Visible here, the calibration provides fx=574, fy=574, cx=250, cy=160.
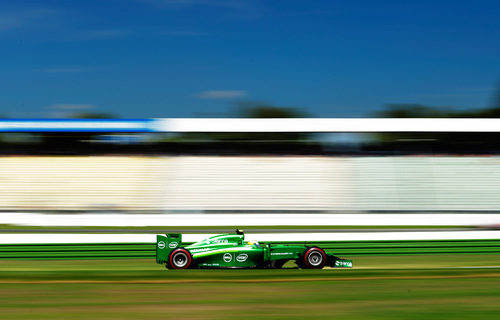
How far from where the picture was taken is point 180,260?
27.1ft

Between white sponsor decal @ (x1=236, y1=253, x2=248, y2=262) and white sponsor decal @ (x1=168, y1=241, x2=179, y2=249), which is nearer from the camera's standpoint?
white sponsor decal @ (x1=236, y1=253, x2=248, y2=262)

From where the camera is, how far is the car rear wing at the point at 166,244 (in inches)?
326

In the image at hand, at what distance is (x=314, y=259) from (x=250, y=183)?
45.9 ft

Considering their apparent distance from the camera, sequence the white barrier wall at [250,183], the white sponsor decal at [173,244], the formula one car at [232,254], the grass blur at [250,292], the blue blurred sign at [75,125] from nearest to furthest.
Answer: the grass blur at [250,292]
the formula one car at [232,254]
the white sponsor decal at [173,244]
the white barrier wall at [250,183]
the blue blurred sign at [75,125]

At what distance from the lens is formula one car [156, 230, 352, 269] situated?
26.9ft

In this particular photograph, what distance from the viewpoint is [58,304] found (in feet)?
20.2

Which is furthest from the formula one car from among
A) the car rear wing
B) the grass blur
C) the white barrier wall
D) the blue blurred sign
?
the blue blurred sign

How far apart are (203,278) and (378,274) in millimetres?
2514

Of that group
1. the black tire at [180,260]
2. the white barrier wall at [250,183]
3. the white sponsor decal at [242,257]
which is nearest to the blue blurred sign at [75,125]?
the white barrier wall at [250,183]

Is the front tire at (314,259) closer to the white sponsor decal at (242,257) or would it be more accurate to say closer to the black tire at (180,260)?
the white sponsor decal at (242,257)

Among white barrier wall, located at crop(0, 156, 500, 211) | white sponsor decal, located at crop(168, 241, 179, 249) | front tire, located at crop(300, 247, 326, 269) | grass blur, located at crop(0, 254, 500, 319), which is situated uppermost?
white barrier wall, located at crop(0, 156, 500, 211)

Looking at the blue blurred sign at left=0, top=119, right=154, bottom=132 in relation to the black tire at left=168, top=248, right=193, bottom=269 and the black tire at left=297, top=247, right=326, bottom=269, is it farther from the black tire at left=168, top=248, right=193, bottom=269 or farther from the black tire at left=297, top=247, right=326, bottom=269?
the black tire at left=297, top=247, right=326, bottom=269

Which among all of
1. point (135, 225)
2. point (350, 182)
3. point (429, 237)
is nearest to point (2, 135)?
point (135, 225)

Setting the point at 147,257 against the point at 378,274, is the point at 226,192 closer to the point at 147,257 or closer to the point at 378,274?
the point at 147,257
